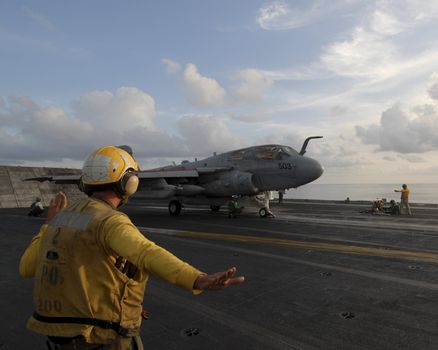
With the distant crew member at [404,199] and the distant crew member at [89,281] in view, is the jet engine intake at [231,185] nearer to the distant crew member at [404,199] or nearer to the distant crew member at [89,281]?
the distant crew member at [404,199]

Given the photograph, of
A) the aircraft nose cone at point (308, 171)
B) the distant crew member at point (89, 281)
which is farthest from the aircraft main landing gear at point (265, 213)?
the distant crew member at point (89, 281)

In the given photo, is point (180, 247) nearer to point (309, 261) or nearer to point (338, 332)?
point (309, 261)

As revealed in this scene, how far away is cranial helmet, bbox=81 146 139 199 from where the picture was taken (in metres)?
2.33

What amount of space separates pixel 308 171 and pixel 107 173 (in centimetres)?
1497

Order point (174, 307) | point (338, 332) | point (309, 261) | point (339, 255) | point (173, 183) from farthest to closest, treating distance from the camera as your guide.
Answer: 1. point (173, 183)
2. point (339, 255)
3. point (309, 261)
4. point (174, 307)
5. point (338, 332)

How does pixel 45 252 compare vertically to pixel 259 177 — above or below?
below

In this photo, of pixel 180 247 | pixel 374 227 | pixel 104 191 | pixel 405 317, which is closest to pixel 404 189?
pixel 374 227

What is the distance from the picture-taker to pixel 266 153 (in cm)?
1739

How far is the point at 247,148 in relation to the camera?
18.4 metres

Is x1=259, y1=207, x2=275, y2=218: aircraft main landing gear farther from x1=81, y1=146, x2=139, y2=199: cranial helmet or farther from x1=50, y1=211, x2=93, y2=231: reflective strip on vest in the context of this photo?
x1=50, y1=211, x2=93, y2=231: reflective strip on vest

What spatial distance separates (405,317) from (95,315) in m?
4.38

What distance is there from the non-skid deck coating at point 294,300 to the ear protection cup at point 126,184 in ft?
8.16

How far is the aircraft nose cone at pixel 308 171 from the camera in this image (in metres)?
16.3

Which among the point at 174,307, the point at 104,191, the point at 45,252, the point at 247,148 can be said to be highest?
the point at 247,148
